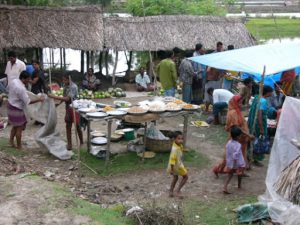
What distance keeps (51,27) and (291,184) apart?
10378 millimetres

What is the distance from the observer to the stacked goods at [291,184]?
5039 millimetres

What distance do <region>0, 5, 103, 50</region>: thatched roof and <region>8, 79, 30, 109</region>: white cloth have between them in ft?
17.5

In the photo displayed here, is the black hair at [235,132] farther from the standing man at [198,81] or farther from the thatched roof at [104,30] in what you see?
the thatched roof at [104,30]

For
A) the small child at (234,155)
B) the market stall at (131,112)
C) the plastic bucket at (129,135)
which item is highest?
the market stall at (131,112)

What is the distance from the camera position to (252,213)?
Answer: 19.4ft

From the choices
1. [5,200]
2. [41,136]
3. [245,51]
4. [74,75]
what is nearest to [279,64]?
[245,51]

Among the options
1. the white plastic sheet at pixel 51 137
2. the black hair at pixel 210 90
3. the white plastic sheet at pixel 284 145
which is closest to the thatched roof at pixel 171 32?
the black hair at pixel 210 90

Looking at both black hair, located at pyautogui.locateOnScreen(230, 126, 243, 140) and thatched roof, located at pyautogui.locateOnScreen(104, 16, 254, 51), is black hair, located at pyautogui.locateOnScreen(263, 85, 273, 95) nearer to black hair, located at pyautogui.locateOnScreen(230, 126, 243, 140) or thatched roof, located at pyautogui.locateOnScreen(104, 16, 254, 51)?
black hair, located at pyautogui.locateOnScreen(230, 126, 243, 140)

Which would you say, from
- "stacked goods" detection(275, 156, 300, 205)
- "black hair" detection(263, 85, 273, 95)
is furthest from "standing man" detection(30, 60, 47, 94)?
"stacked goods" detection(275, 156, 300, 205)

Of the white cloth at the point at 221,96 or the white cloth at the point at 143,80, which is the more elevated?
the white cloth at the point at 221,96

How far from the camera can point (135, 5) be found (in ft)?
60.0

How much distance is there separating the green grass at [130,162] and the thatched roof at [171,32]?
673 centimetres

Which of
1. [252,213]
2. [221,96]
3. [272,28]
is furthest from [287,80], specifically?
[272,28]

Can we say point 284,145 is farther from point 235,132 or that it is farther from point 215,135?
point 215,135
